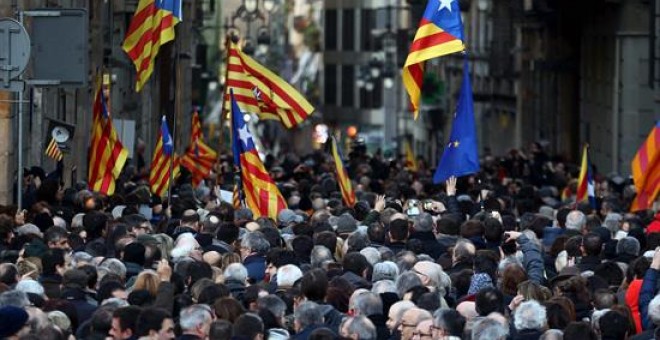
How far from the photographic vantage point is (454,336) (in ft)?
49.2

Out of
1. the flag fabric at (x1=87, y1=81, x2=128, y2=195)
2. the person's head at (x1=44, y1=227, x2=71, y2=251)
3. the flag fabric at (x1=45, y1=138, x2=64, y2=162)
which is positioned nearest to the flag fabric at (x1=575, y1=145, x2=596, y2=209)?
the flag fabric at (x1=87, y1=81, x2=128, y2=195)

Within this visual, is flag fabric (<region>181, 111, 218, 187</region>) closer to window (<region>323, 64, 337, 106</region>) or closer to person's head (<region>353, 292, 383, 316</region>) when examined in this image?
person's head (<region>353, 292, 383, 316</region>)

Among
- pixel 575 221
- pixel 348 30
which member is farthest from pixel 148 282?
pixel 348 30

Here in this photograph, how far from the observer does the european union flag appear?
24.8m

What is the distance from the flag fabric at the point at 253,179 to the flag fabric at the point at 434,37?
192 cm

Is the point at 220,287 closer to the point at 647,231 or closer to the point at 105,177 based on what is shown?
the point at 647,231

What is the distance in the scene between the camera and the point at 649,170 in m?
27.4

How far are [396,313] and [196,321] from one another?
1.44 meters

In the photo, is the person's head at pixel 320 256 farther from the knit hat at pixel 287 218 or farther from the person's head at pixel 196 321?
the knit hat at pixel 287 218

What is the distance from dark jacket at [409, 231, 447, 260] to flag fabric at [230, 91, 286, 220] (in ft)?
15.6

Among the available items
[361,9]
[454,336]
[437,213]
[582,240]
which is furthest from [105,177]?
[361,9]

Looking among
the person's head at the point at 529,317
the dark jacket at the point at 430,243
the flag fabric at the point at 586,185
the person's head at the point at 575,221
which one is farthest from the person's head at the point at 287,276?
the flag fabric at the point at 586,185

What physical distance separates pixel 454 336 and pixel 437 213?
32.9ft

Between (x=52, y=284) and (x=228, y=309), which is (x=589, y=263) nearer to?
(x=52, y=284)
